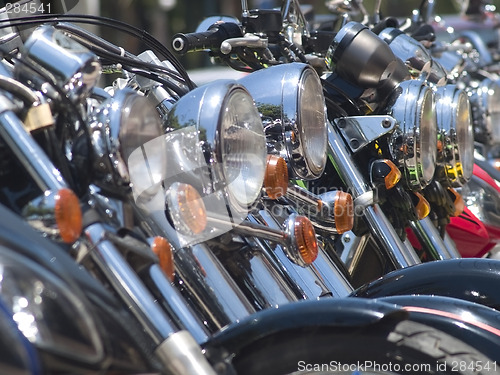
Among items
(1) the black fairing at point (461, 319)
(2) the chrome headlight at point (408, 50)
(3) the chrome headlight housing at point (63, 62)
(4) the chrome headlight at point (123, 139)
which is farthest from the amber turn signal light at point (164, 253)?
(2) the chrome headlight at point (408, 50)

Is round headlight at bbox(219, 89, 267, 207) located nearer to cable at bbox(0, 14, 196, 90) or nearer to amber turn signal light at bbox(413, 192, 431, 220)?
cable at bbox(0, 14, 196, 90)

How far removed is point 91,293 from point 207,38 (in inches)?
56.4

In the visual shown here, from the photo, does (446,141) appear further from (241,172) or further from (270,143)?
(241,172)

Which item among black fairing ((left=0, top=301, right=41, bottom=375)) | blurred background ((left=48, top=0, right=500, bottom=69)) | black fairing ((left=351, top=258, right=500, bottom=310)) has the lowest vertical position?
blurred background ((left=48, top=0, right=500, bottom=69))

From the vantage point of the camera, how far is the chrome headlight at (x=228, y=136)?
2088mm

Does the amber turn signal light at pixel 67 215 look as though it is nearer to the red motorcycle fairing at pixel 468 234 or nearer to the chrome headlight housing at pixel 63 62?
the chrome headlight housing at pixel 63 62

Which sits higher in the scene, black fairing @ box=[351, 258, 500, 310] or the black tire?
the black tire

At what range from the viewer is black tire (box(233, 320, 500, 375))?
1.72 meters

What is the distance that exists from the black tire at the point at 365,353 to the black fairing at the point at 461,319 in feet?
0.11

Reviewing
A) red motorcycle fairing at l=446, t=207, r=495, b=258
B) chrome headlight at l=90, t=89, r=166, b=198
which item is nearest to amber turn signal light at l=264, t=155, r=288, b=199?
chrome headlight at l=90, t=89, r=166, b=198

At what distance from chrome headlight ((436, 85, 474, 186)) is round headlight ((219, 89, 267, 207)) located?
1.10 m

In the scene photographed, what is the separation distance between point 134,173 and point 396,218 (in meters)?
1.45

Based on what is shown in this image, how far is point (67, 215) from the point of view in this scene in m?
1.71

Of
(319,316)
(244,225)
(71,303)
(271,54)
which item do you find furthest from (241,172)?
(271,54)
